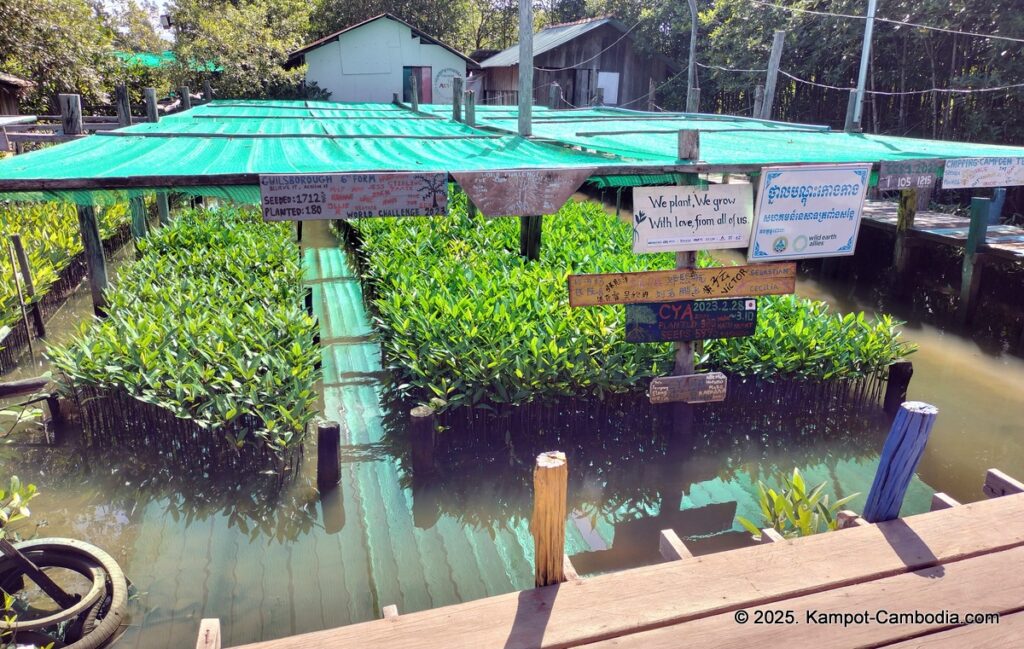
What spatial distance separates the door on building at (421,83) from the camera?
91.7 ft

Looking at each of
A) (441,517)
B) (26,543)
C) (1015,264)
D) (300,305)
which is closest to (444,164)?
(300,305)

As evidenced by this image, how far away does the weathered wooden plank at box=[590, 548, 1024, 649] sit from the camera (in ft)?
10.2

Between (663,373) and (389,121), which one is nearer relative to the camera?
(663,373)

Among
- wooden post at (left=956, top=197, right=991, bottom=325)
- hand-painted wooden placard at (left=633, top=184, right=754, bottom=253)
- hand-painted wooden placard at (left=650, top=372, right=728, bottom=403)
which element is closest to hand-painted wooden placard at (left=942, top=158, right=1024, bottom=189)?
hand-painted wooden placard at (left=633, top=184, right=754, bottom=253)

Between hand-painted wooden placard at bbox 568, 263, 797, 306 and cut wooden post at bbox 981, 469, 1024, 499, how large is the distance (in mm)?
2052

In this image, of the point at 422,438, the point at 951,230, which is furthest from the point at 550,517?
the point at 951,230

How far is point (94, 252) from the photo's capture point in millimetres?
6965

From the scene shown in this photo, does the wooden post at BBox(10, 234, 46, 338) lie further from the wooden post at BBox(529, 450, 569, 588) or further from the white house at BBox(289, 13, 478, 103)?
the white house at BBox(289, 13, 478, 103)

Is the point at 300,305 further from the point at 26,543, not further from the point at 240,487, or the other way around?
the point at 26,543

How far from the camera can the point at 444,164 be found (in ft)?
22.7

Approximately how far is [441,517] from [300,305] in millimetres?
3550

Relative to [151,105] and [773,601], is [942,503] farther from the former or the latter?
[151,105]

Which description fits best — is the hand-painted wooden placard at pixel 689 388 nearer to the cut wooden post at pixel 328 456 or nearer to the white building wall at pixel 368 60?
the cut wooden post at pixel 328 456

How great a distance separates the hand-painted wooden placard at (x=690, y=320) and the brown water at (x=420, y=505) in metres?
1.02
